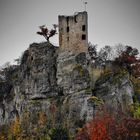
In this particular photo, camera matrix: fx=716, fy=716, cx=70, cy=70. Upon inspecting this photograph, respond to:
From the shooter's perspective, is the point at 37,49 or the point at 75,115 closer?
the point at 75,115

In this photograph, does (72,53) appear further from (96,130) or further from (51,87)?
(96,130)

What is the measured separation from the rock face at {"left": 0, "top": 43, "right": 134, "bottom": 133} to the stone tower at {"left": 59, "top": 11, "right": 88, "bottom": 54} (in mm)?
845

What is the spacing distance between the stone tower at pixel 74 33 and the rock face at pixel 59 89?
2.77 feet

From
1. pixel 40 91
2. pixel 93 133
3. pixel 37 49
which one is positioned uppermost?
pixel 37 49

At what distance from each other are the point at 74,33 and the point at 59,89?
276 inches

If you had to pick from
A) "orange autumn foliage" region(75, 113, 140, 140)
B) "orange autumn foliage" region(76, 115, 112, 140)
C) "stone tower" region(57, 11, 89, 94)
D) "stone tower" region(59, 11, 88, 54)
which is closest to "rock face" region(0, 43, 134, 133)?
"stone tower" region(57, 11, 89, 94)

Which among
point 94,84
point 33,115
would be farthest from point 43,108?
point 94,84

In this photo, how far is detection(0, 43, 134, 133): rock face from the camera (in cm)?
8369

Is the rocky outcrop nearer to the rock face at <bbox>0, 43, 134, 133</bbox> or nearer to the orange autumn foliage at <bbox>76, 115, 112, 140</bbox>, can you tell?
the rock face at <bbox>0, 43, 134, 133</bbox>

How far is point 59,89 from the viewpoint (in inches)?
3410

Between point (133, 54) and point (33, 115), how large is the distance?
60.0ft

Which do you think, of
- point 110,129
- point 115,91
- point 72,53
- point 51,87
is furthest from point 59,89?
point 110,129

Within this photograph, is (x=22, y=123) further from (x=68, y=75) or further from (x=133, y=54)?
(x=133, y=54)

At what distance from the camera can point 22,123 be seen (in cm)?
8619
